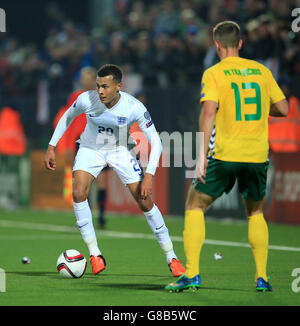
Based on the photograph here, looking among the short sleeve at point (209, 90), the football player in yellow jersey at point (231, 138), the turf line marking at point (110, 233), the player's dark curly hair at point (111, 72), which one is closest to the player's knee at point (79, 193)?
the player's dark curly hair at point (111, 72)

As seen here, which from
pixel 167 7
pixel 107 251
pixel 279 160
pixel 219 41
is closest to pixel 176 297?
pixel 219 41

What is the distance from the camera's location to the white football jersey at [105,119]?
9.08 m

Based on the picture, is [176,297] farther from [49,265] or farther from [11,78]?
[11,78]

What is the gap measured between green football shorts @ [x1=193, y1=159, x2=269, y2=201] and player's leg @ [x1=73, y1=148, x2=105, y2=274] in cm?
203

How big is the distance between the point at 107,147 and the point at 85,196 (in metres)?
0.62

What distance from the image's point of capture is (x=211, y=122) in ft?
23.8

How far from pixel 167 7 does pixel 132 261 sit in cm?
1130

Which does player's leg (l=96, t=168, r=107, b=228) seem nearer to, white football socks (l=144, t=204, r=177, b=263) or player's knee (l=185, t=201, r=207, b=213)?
white football socks (l=144, t=204, r=177, b=263)

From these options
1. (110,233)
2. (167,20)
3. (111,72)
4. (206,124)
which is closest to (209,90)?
(206,124)

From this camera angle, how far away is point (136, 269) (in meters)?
9.77

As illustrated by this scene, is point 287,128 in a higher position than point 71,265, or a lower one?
higher

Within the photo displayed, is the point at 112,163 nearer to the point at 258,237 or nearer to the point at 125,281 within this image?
the point at 125,281

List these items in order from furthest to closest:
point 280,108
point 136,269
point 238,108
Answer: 1. point 136,269
2. point 280,108
3. point 238,108

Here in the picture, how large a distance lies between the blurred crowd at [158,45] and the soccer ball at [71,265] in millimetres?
6867
